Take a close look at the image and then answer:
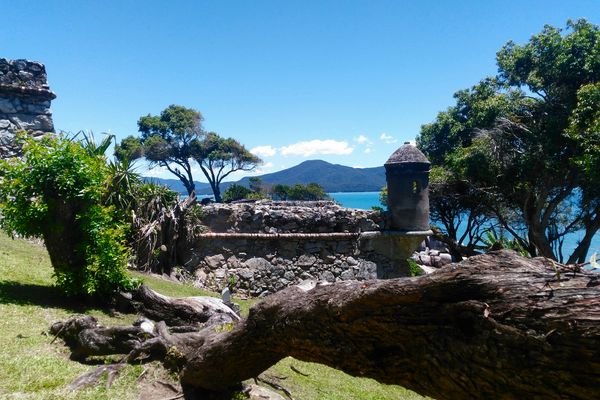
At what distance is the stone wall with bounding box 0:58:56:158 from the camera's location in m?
13.5

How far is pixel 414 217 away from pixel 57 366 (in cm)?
947

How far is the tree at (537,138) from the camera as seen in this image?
50.8 ft

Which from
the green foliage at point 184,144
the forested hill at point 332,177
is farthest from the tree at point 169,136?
the forested hill at point 332,177

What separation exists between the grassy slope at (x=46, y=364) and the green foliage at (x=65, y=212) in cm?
55

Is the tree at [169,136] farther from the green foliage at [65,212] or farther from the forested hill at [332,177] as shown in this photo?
the forested hill at [332,177]

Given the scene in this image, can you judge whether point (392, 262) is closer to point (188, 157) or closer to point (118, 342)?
point (118, 342)

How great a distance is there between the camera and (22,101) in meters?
13.9

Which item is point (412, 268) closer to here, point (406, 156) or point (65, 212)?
point (406, 156)

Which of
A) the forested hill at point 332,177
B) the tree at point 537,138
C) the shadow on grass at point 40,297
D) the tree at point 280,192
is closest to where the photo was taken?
the shadow on grass at point 40,297

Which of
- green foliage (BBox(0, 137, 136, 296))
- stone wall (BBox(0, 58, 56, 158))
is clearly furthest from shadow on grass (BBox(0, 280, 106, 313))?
stone wall (BBox(0, 58, 56, 158))

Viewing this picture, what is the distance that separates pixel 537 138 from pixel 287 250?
365 inches

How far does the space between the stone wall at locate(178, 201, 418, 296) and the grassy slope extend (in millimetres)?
4853

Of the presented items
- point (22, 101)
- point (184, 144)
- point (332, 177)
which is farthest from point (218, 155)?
point (332, 177)

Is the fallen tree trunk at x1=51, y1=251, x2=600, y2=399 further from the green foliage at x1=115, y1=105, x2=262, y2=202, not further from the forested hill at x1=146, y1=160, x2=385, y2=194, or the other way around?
the forested hill at x1=146, y1=160, x2=385, y2=194
